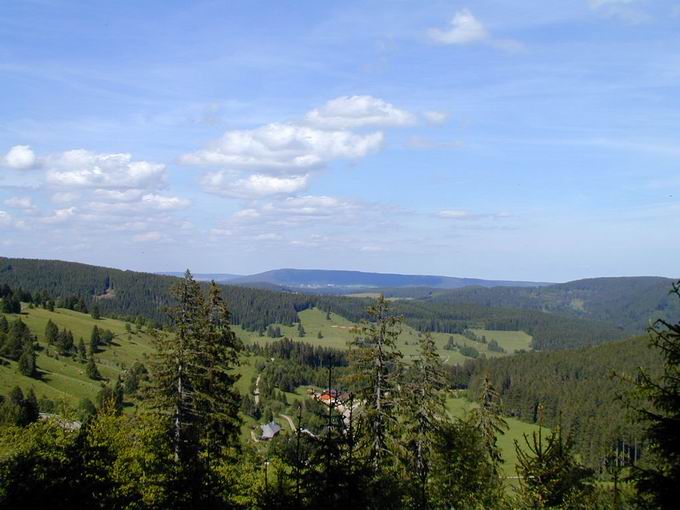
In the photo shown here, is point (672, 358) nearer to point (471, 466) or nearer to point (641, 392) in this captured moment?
point (641, 392)

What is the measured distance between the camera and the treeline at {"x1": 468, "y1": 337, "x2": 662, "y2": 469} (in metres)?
94.9

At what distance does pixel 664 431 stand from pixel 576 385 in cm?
13334

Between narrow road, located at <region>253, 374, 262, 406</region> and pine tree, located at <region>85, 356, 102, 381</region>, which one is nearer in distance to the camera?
pine tree, located at <region>85, 356, 102, 381</region>

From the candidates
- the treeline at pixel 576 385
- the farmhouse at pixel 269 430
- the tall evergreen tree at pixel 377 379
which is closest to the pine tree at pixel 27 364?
the farmhouse at pixel 269 430

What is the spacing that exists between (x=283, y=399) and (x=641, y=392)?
114 metres

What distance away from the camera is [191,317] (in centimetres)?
2512

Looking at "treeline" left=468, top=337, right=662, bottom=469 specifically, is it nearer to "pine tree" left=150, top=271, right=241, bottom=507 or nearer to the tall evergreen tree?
the tall evergreen tree

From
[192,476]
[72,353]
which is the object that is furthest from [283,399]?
[192,476]

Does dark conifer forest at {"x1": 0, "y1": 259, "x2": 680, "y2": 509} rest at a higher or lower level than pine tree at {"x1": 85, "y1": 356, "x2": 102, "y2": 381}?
higher

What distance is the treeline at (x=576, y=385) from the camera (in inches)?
3735

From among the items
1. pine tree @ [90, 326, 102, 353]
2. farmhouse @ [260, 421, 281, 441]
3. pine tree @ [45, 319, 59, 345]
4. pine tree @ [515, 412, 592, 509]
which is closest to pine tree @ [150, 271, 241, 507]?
pine tree @ [515, 412, 592, 509]

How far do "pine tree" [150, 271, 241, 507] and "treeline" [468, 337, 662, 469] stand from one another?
79504 mm

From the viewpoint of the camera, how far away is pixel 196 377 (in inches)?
926

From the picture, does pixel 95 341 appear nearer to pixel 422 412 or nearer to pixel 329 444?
pixel 422 412
